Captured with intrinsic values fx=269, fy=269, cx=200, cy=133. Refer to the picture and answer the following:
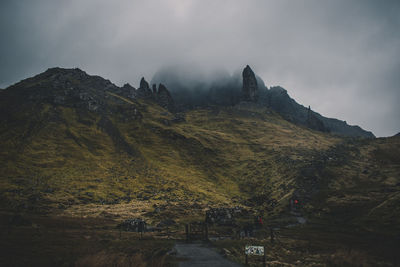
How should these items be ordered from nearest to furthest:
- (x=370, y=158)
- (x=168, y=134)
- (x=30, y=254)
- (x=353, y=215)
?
(x=30, y=254) < (x=353, y=215) < (x=370, y=158) < (x=168, y=134)

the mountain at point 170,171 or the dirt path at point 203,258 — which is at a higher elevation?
the mountain at point 170,171

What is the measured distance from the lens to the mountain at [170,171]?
57.9 meters

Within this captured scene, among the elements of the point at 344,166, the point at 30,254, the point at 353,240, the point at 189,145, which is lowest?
the point at 353,240

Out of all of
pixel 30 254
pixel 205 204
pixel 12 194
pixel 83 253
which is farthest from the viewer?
pixel 205 204

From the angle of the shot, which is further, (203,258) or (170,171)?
(170,171)

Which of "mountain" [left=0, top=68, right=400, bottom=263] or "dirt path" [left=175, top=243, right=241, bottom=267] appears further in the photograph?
"mountain" [left=0, top=68, right=400, bottom=263]

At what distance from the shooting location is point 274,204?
251 feet

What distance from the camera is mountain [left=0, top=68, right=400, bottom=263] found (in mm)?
57938

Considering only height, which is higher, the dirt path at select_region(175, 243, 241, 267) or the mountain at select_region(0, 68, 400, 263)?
the mountain at select_region(0, 68, 400, 263)

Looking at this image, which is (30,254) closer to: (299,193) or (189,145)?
(299,193)

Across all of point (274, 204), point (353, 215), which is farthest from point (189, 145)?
point (353, 215)

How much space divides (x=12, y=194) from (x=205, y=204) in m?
52.9

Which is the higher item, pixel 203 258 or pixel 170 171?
pixel 170 171

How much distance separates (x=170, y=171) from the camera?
384ft
